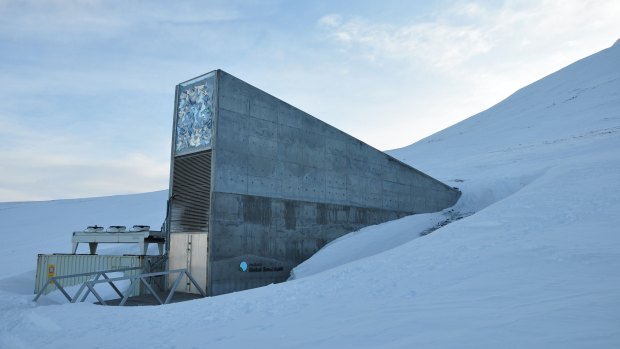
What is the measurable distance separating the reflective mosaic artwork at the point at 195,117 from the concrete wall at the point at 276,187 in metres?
0.56

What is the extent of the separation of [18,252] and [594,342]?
42.8 metres

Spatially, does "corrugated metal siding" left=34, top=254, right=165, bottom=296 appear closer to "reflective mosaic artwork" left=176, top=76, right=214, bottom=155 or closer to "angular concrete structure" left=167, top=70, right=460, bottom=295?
"angular concrete structure" left=167, top=70, right=460, bottom=295

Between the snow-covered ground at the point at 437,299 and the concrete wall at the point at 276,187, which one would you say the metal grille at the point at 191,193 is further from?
the snow-covered ground at the point at 437,299

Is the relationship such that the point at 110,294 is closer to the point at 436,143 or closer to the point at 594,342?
the point at 594,342

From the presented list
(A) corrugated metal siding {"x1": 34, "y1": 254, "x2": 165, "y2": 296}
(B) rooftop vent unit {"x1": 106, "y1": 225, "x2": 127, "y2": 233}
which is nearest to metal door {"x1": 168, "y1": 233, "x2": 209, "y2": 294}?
(A) corrugated metal siding {"x1": 34, "y1": 254, "x2": 165, "y2": 296}

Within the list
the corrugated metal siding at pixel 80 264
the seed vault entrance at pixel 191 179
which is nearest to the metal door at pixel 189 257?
the seed vault entrance at pixel 191 179

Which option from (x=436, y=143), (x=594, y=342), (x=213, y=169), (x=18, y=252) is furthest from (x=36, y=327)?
(x=436, y=143)

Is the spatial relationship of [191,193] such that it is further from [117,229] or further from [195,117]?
[117,229]

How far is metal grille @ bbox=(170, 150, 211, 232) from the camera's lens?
54.6 feet

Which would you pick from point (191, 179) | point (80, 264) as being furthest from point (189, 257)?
point (80, 264)

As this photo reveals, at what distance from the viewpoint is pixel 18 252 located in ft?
124

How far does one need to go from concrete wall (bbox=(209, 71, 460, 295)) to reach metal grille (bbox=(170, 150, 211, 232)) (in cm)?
86

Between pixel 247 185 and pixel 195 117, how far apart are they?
3.18 metres

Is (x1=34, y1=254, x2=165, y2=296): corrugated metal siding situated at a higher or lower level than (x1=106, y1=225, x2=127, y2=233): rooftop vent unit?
lower
